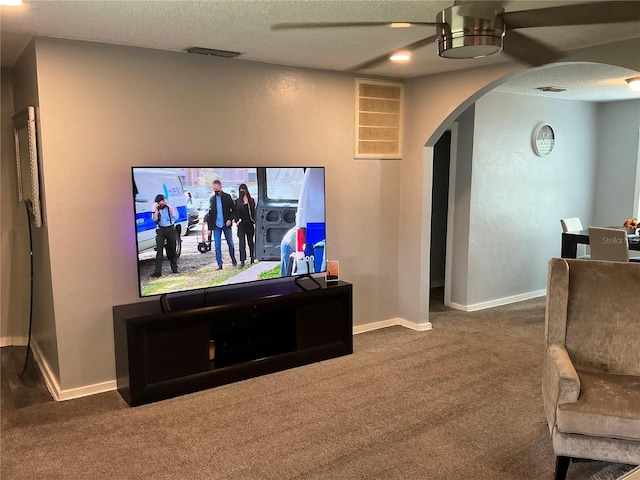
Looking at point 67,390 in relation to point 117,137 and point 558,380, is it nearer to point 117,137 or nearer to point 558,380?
point 117,137

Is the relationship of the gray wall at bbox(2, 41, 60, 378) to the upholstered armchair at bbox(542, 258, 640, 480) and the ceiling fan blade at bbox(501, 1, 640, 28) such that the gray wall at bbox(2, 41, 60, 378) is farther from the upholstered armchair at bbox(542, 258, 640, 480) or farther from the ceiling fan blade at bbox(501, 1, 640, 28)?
the upholstered armchair at bbox(542, 258, 640, 480)

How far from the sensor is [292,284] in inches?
163

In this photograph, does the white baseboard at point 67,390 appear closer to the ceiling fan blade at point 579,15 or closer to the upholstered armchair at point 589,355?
the upholstered armchair at point 589,355

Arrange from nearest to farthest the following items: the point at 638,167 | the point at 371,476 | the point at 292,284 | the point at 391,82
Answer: the point at 371,476 → the point at 292,284 → the point at 391,82 → the point at 638,167

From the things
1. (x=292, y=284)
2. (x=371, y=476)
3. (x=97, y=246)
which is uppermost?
(x=97, y=246)

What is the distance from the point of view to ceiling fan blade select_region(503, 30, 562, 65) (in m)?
3.34

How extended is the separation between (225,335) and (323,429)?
3.87 feet

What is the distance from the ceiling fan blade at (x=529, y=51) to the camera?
334 centimetres

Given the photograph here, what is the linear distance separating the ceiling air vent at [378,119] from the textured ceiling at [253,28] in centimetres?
66

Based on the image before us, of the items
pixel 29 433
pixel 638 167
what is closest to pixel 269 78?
pixel 29 433

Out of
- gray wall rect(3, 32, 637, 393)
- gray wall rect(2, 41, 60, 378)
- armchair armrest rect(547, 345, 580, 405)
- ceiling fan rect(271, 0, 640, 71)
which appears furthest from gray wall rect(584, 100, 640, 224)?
gray wall rect(2, 41, 60, 378)

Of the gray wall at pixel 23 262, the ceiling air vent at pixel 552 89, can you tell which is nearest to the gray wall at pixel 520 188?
the ceiling air vent at pixel 552 89

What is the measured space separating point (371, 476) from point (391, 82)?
131 inches

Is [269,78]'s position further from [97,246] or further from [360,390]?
[360,390]
